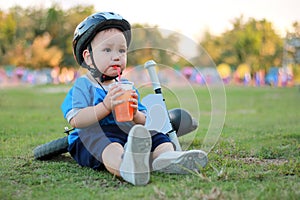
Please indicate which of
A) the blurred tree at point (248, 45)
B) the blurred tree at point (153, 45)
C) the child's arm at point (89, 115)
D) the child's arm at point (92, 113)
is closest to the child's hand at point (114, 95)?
the child's arm at point (92, 113)

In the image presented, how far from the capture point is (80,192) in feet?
7.98

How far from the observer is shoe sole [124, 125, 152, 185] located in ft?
8.05

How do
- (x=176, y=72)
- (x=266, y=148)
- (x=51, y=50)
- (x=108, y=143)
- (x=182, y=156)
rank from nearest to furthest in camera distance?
(x=182, y=156)
(x=108, y=143)
(x=176, y=72)
(x=266, y=148)
(x=51, y=50)

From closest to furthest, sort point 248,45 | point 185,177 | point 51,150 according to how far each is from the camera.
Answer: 1. point 185,177
2. point 51,150
3. point 248,45

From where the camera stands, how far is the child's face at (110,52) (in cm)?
300

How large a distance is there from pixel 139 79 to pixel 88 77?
1.15 feet

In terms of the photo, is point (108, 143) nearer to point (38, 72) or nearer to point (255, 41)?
point (38, 72)

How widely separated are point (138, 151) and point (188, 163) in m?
0.40

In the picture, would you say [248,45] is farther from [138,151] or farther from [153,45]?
[138,151]

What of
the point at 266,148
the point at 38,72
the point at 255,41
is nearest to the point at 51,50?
the point at 38,72

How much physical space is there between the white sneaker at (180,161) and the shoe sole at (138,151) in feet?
0.78

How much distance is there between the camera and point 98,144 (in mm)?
2883

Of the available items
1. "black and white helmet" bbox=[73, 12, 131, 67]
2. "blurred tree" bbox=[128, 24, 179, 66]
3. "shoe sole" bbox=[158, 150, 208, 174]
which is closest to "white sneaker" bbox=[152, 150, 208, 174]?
"shoe sole" bbox=[158, 150, 208, 174]

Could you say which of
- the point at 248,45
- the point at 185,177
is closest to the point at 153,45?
the point at 185,177
